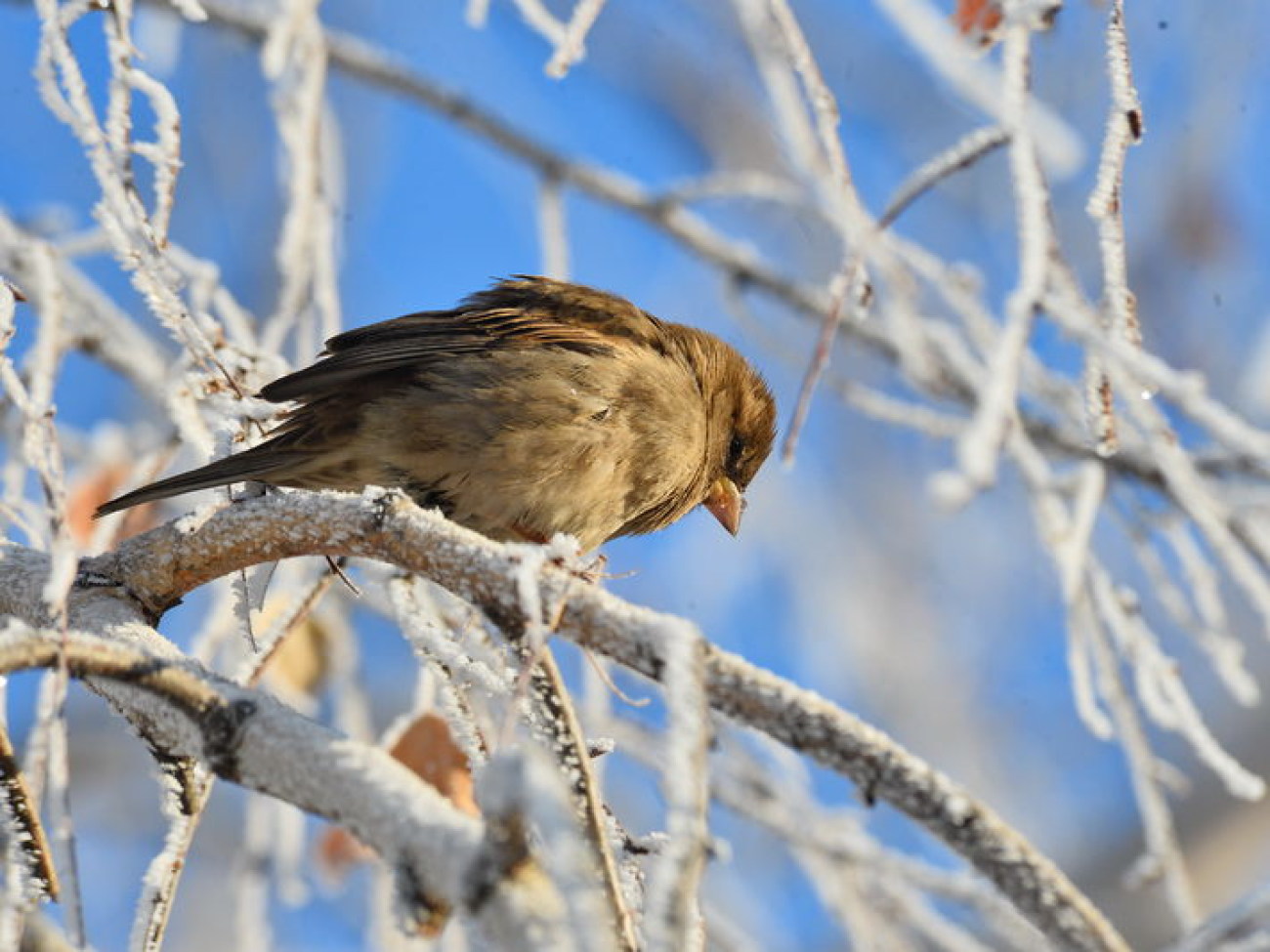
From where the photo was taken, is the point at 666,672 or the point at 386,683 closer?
the point at 666,672

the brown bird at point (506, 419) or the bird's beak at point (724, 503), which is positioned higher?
the bird's beak at point (724, 503)

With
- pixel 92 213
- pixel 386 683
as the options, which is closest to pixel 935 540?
pixel 386 683

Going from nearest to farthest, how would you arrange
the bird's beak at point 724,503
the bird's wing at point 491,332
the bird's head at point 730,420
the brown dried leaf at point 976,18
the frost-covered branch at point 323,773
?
the frost-covered branch at point 323,773 < the brown dried leaf at point 976,18 < the bird's wing at point 491,332 < the bird's head at point 730,420 < the bird's beak at point 724,503

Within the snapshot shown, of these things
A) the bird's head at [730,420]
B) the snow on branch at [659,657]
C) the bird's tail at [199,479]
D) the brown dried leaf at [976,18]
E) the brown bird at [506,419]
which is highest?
the bird's head at [730,420]

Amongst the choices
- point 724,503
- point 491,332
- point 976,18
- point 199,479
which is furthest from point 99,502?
point 976,18

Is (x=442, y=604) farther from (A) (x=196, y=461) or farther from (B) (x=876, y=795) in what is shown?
(B) (x=876, y=795)

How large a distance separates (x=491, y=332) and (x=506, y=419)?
0.27 m

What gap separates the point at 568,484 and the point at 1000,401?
6.39ft

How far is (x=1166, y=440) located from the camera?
250 cm

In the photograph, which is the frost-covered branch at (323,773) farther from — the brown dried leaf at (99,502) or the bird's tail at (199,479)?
the brown dried leaf at (99,502)

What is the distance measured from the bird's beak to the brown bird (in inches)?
14.3

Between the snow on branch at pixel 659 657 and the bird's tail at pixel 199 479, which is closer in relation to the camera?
the snow on branch at pixel 659 657

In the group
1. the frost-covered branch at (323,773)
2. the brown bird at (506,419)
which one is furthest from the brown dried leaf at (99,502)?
the frost-covered branch at (323,773)

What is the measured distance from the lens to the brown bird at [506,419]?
314cm
